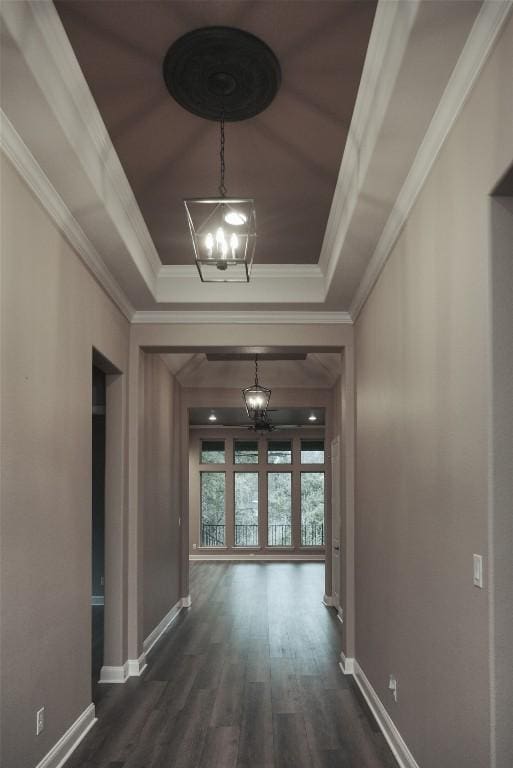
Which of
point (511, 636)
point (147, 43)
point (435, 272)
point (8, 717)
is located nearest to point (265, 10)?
point (147, 43)

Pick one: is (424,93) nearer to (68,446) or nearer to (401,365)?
(401,365)

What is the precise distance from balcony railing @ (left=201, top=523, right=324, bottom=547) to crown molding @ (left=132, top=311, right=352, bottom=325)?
10.3m

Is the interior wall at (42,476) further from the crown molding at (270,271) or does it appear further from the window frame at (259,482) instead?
the window frame at (259,482)

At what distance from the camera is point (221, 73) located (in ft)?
10.2

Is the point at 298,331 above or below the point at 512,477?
above

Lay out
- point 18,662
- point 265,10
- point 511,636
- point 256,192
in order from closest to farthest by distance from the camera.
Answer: point 511,636 < point 265,10 < point 18,662 < point 256,192

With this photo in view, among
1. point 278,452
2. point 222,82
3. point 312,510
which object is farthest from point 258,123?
point 312,510

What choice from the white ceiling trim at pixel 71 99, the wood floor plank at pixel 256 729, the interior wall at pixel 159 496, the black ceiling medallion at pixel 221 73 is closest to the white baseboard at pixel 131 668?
the interior wall at pixel 159 496

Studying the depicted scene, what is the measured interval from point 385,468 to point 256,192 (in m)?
1.90

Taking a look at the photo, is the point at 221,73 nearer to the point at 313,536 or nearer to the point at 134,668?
the point at 134,668

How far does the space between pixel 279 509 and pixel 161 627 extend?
343 inches

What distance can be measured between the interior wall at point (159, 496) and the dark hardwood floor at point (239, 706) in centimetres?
43

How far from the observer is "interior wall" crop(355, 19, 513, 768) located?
2.50 meters

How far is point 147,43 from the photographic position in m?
2.93
